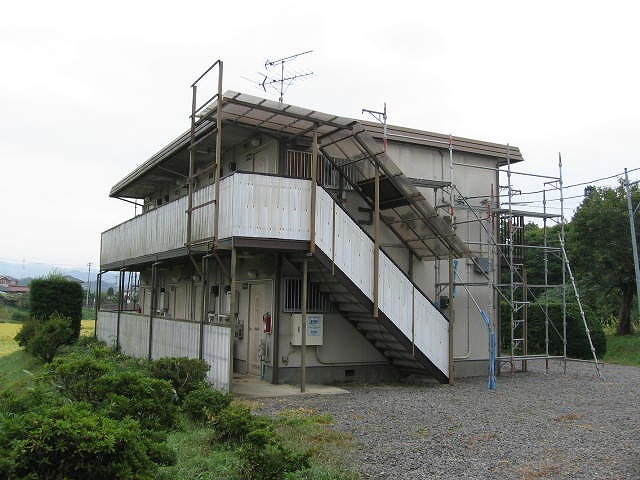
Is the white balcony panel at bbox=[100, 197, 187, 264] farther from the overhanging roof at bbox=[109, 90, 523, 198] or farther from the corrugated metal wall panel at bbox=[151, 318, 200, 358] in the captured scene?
the corrugated metal wall panel at bbox=[151, 318, 200, 358]

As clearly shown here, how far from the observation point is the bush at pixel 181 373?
32.6 feet

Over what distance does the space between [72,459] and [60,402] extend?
1854mm

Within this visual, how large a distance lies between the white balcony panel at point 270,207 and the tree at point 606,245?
66.9 feet

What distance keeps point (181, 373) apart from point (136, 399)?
3325mm

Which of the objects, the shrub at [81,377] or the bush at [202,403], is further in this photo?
the bush at [202,403]

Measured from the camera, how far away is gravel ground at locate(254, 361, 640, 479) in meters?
6.86

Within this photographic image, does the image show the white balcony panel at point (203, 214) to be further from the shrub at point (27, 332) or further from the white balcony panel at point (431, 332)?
the shrub at point (27, 332)

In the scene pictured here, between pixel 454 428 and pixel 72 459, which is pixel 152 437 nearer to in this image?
pixel 72 459

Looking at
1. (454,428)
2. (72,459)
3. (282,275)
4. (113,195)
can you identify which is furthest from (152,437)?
(113,195)

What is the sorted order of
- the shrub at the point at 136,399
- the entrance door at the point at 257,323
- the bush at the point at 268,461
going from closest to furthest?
the bush at the point at 268,461 → the shrub at the point at 136,399 → the entrance door at the point at 257,323

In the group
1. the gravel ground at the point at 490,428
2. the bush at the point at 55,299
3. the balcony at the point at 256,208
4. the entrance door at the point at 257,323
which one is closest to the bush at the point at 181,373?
the gravel ground at the point at 490,428

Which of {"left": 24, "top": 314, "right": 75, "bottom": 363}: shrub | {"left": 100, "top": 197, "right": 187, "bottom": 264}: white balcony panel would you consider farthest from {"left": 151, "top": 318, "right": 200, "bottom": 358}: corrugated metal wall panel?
{"left": 24, "top": 314, "right": 75, "bottom": 363}: shrub

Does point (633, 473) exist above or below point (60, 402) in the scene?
below

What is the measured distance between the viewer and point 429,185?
47.4 ft
